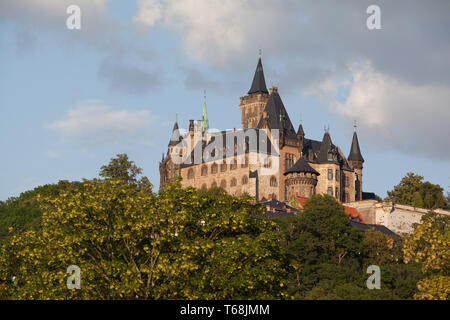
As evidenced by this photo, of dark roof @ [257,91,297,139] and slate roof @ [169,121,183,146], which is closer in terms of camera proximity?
dark roof @ [257,91,297,139]

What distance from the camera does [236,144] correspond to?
502ft

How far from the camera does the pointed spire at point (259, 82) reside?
17362cm

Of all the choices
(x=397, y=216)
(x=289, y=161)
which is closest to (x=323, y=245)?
(x=397, y=216)

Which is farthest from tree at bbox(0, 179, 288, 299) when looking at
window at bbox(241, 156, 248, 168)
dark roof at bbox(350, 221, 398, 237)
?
window at bbox(241, 156, 248, 168)

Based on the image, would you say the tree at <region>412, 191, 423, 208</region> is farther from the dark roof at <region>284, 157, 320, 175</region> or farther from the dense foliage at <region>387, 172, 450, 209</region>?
the dark roof at <region>284, 157, 320, 175</region>

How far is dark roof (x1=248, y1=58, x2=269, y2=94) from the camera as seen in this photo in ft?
570

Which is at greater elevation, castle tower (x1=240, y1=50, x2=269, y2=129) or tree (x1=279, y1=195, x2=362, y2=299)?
castle tower (x1=240, y1=50, x2=269, y2=129)

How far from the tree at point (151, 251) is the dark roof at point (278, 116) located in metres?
109

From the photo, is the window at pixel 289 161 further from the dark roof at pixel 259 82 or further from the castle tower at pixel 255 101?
the dark roof at pixel 259 82

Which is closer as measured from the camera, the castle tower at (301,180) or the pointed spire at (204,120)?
the castle tower at (301,180)

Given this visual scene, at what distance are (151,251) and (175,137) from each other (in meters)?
131

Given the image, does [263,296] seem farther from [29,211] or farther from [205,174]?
[205,174]

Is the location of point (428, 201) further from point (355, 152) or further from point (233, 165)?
point (233, 165)

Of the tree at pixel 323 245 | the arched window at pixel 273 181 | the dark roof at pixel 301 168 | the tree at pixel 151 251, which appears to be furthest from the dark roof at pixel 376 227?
the tree at pixel 151 251
